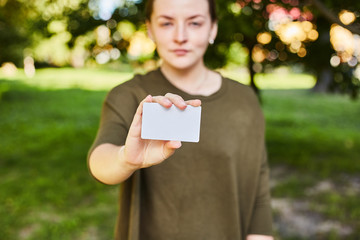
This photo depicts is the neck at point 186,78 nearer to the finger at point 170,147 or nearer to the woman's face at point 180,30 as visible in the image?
the woman's face at point 180,30

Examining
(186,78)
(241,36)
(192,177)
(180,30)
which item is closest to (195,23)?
(180,30)

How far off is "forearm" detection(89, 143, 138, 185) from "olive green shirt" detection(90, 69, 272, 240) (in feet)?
0.37

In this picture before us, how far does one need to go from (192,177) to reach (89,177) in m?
4.51

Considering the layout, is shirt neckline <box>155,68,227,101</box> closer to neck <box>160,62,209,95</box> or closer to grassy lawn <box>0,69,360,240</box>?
neck <box>160,62,209,95</box>

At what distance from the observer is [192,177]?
163 cm

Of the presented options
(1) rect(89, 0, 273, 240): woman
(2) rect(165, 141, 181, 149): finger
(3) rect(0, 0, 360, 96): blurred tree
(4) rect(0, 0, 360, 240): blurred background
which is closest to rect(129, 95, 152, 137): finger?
(2) rect(165, 141, 181, 149): finger

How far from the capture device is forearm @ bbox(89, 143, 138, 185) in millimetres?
1285

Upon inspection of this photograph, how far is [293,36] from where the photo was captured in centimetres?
467

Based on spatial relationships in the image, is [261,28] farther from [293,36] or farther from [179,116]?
[179,116]

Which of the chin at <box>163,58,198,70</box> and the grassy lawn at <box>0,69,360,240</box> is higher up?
the chin at <box>163,58,198,70</box>

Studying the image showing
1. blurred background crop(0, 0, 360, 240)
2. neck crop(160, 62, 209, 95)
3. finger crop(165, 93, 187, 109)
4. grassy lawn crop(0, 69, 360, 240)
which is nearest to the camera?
finger crop(165, 93, 187, 109)

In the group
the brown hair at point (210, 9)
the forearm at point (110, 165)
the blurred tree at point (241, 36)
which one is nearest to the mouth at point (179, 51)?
the brown hair at point (210, 9)

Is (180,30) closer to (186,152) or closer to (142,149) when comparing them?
(186,152)

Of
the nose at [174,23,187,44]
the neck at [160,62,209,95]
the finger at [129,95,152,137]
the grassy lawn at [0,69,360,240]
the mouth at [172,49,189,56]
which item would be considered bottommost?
the grassy lawn at [0,69,360,240]
